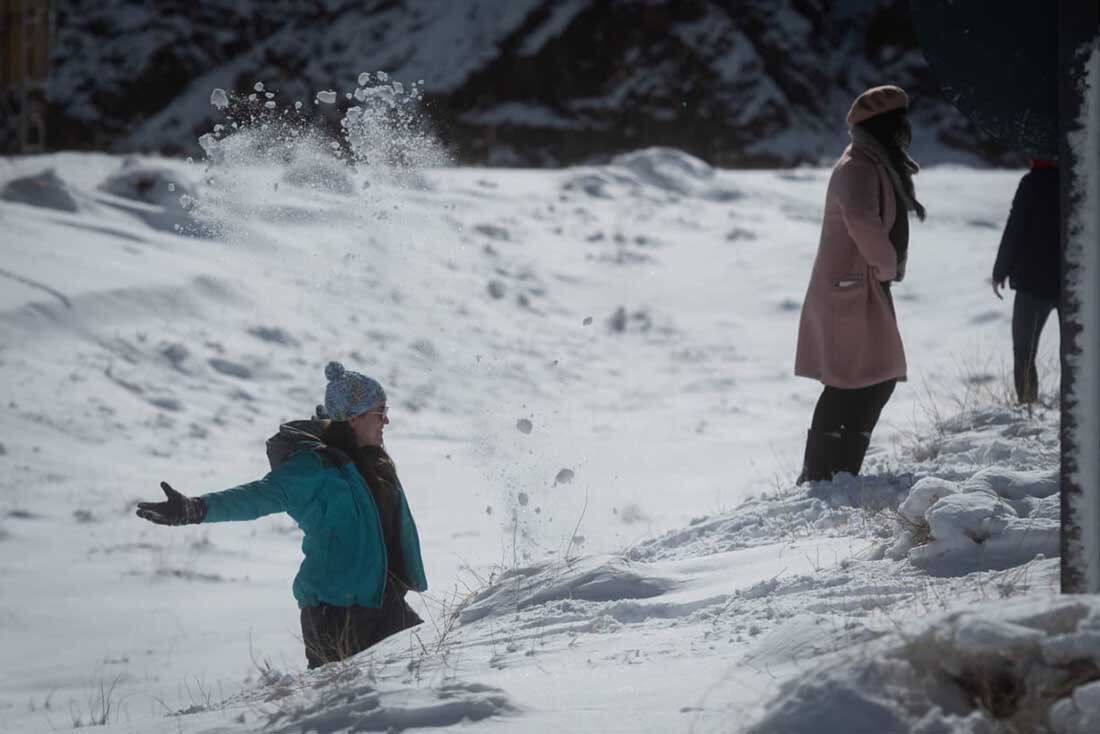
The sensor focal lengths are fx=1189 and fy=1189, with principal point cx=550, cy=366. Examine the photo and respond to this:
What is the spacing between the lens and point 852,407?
447cm

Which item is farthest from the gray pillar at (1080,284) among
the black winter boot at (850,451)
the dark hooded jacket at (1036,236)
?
the dark hooded jacket at (1036,236)

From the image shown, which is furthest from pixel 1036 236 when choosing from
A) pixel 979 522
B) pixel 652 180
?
pixel 652 180

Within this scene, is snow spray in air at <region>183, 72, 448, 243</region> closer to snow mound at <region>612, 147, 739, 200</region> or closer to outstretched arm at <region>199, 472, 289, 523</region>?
snow mound at <region>612, 147, 739, 200</region>

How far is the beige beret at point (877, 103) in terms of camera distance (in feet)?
14.3

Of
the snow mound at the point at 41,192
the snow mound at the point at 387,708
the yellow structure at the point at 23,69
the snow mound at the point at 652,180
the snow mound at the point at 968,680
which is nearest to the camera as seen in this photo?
the snow mound at the point at 968,680

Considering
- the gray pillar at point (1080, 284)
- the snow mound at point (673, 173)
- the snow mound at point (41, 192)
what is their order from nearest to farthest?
the gray pillar at point (1080, 284)
the snow mound at point (41, 192)
the snow mound at point (673, 173)

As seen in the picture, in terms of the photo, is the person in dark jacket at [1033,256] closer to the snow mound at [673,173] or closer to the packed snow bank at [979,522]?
the packed snow bank at [979,522]

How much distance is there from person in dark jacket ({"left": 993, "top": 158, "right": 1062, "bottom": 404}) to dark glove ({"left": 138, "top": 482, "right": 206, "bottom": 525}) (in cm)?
397

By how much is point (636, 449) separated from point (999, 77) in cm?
602

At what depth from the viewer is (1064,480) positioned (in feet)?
7.37

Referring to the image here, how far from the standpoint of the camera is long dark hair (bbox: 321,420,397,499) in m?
3.60

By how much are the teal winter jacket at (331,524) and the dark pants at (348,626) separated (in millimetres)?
28

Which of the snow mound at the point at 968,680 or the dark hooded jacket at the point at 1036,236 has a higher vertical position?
the dark hooded jacket at the point at 1036,236

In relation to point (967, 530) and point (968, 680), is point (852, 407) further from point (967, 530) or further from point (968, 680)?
point (968, 680)
